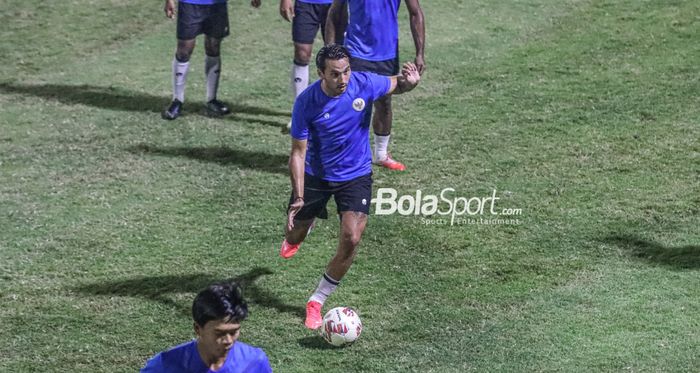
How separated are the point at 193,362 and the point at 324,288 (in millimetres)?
4148

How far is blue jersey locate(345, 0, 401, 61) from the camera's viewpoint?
1341 centimetres

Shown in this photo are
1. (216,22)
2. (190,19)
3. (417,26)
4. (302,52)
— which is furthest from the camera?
(216,22)

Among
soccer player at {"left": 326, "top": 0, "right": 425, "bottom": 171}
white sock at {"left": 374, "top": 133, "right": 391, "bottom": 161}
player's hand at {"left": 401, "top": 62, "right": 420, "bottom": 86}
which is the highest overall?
player's hand at {"left": 401, "top": 62, "right": 420, "bottom": 86}

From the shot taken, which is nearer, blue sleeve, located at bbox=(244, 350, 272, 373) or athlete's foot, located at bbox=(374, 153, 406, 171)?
blue sleeve, located at bbox=(244, 350, 272, 373)

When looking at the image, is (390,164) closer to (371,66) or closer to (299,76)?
(371,66)

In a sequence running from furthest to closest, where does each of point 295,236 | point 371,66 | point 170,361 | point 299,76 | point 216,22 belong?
point 216,22 < point 299,76 < point 371,66 < point 295,236 < point 170,361

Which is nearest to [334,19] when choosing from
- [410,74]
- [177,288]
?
[410,74]

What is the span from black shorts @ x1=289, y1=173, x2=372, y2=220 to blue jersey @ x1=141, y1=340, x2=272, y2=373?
387 centimetres

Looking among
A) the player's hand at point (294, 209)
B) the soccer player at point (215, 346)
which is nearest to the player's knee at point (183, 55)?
the player's hand at point (294, 209)

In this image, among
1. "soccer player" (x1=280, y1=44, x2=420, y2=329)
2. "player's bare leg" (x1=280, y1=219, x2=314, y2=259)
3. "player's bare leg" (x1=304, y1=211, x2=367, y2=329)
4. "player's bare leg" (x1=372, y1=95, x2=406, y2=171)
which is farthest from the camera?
"player's bare leg" (x1=372, y1=95, x2=406, y2=171)

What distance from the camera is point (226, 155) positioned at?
14.8 metres

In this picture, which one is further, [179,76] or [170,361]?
[179,76]

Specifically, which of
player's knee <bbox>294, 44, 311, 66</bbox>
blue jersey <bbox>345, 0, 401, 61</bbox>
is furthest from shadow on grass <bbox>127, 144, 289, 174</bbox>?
blue jersey <bbox>345, 0, 401, 61</bbox>

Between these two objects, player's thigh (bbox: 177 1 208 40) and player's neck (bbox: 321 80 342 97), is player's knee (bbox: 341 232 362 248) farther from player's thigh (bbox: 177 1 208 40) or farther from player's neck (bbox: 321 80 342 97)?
player's thigh (bbox: 177 1 208 40)
